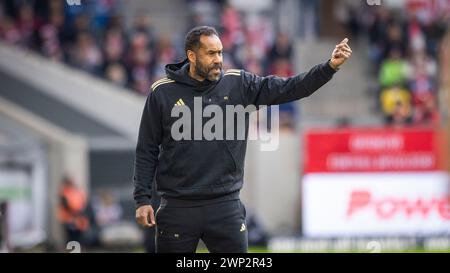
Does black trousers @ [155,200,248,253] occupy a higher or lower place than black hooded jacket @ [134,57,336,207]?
lower

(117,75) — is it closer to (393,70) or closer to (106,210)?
(106,210)

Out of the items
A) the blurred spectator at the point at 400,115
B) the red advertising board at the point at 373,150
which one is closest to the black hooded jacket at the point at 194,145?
the red advertising board at the point at 373,150

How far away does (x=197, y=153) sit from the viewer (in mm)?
7172

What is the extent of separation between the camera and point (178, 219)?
23.7ft

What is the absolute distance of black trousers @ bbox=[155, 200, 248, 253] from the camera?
7215 mm

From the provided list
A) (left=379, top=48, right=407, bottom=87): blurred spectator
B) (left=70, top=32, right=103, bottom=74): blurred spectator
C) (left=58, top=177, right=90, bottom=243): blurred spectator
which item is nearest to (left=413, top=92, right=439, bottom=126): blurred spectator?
(left=379, top=48, right=407, bottom=87): blurred spectator

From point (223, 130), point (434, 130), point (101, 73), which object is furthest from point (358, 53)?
point (223, 130)

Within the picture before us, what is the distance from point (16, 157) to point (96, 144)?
140cm

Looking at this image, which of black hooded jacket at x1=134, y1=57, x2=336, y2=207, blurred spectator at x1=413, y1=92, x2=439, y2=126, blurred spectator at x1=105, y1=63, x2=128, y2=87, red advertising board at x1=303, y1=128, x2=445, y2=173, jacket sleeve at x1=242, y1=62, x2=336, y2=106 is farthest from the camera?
blurred spectator at x1=105, y1=63, x2=128, y2=87

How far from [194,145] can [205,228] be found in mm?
514

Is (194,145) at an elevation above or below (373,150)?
below

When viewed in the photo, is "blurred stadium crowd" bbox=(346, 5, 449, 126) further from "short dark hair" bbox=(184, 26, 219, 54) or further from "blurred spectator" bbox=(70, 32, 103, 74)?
"short dark hair" bbox=(184, 26, 219, 54)

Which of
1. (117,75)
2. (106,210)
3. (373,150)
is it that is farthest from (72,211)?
(373,150)

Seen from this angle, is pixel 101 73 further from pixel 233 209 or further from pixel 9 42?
pixel 233 209
